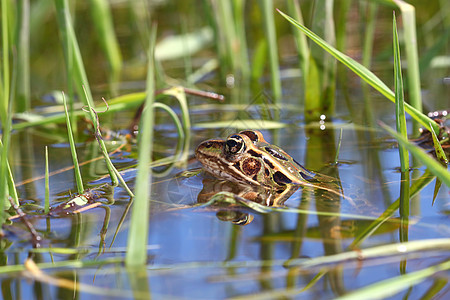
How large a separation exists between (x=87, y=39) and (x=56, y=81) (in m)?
1.74

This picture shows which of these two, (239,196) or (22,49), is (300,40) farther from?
(22,49)

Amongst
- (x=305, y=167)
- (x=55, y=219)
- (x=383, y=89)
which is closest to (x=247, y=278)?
(x=55, y=219)

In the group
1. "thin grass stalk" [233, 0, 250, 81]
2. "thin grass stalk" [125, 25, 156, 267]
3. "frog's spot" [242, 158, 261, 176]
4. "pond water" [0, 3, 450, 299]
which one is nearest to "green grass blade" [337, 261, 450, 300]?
"pond water" [0, 3, 450, 299]

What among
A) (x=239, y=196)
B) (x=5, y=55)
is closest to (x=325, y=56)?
(x=239, y=196)

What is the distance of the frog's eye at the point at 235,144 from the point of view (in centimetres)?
291

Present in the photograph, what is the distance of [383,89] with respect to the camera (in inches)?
97.7

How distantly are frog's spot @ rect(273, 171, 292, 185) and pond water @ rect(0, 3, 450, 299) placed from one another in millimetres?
139

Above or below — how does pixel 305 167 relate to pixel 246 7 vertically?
below

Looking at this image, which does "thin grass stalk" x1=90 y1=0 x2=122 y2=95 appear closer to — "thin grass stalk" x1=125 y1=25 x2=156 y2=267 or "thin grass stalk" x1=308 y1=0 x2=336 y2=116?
"thin grass stalk" x1=308 y1=0 x2=336 y2=116

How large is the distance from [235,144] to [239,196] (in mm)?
369

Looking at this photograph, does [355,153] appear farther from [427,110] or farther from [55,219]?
[55,219]

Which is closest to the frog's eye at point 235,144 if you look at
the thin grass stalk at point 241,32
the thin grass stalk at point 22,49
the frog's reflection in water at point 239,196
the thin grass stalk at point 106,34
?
the frog's reflection in water at point 239,196

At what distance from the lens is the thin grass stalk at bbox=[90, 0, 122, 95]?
5059 mm

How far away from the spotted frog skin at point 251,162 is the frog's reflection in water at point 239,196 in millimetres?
55
